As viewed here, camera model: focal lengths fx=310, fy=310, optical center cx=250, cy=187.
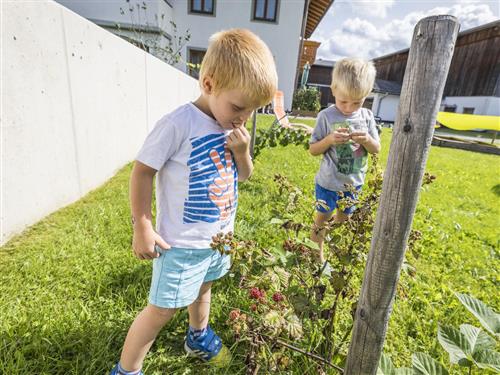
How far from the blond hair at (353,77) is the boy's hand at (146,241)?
145 centimetres

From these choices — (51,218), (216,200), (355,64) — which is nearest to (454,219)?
(355,64)

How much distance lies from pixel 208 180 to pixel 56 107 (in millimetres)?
2043

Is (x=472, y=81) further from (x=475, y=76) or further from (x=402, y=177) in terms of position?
(x=402, y=177)

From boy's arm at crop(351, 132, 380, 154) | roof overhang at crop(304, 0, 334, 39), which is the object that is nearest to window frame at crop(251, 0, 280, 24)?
roof overhang at crop(304, 0, 334, 39)

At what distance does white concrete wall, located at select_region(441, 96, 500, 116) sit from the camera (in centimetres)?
1995

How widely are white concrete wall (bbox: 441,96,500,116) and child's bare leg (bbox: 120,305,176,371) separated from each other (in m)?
25.2

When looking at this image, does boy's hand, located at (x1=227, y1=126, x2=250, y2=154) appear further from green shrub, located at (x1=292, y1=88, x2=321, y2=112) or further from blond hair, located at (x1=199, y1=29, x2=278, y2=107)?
green shrub, located at (x1=292, y1=88, x2=321, y2=112)

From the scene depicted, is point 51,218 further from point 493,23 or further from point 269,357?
point 493,23

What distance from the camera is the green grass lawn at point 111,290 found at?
4.60 feet

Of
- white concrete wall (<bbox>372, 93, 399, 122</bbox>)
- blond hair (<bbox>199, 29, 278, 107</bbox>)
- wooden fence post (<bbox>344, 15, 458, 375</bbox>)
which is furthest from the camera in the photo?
white concrete wall (<bbox>372, 93, 399, 122</bbox>)

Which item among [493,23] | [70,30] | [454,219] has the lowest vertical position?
[454,219]

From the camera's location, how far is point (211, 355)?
4.73 ft

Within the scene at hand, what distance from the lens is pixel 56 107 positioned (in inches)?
98.9

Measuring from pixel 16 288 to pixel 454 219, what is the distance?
14.4 feet
